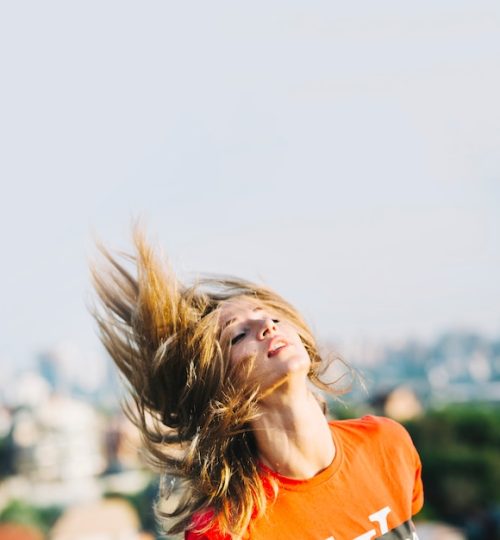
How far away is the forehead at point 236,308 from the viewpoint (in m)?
1.93

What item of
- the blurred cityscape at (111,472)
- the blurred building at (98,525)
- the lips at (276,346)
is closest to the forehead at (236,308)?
the lips at (276,346)

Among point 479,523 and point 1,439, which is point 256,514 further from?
point 1,439

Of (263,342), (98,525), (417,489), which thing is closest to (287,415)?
(263,342)

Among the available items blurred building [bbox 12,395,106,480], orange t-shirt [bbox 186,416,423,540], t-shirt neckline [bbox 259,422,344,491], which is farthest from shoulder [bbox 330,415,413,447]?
blurred building [bbox 12,395,106,480]

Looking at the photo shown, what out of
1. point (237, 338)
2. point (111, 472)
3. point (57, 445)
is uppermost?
point (237, 338)

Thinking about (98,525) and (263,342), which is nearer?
(263,342)

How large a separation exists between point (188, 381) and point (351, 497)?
0.42m

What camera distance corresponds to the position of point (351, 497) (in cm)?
176

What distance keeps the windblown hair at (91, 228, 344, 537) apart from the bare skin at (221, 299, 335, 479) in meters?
0.04

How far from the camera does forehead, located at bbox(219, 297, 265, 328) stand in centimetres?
193

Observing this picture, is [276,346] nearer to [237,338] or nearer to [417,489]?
[237,338]

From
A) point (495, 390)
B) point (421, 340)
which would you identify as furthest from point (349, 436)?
point (421, 340)

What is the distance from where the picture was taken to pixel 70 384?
62.2 meters

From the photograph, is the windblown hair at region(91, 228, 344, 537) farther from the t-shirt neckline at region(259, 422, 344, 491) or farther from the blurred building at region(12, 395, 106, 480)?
the blurred building at region(12, 395, 106, 480)
